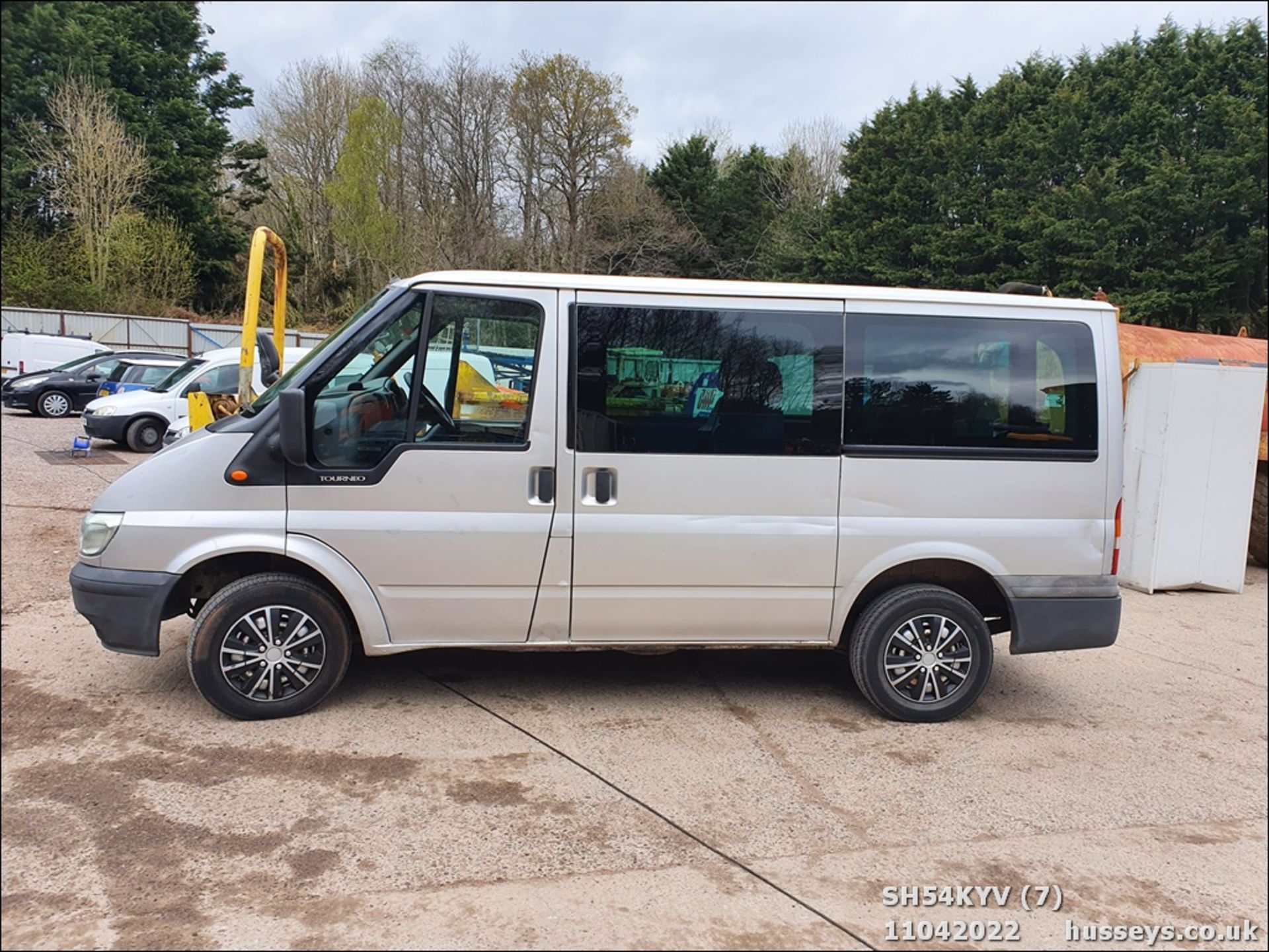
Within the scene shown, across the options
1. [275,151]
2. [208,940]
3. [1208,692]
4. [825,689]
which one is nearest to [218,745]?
[208,940]

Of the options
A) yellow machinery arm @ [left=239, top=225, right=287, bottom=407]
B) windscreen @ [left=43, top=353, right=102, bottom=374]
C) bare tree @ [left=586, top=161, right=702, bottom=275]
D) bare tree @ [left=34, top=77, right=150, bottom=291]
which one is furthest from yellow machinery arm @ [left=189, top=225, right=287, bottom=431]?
bare tree @ [left=586, top=161, right=702, bottom=275]

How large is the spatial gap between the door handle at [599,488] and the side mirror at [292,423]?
53.5 inches

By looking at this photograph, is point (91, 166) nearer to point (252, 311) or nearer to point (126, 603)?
point (252, 311)

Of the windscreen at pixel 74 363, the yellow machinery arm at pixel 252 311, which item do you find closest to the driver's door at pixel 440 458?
the yellow machinery arm at pixel 252 311

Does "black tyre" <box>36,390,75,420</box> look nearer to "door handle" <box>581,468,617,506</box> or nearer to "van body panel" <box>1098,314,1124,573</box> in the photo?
"door handle" <box>581,468,617,506</box>

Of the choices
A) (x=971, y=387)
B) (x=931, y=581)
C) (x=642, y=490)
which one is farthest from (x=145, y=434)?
→ (x=971, y=387)

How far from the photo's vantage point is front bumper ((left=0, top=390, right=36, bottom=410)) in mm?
18344

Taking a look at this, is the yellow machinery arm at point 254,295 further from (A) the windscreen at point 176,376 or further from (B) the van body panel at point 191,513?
(A) the windscreen at point 176,376

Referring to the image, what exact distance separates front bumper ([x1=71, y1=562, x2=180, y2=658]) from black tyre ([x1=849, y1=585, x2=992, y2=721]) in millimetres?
3549

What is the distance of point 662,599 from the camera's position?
450 cm

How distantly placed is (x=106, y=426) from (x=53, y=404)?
650cm

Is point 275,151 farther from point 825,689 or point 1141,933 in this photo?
point 1141,933

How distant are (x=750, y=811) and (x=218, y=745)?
2.48 m

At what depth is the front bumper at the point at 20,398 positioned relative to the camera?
18.3 meters
